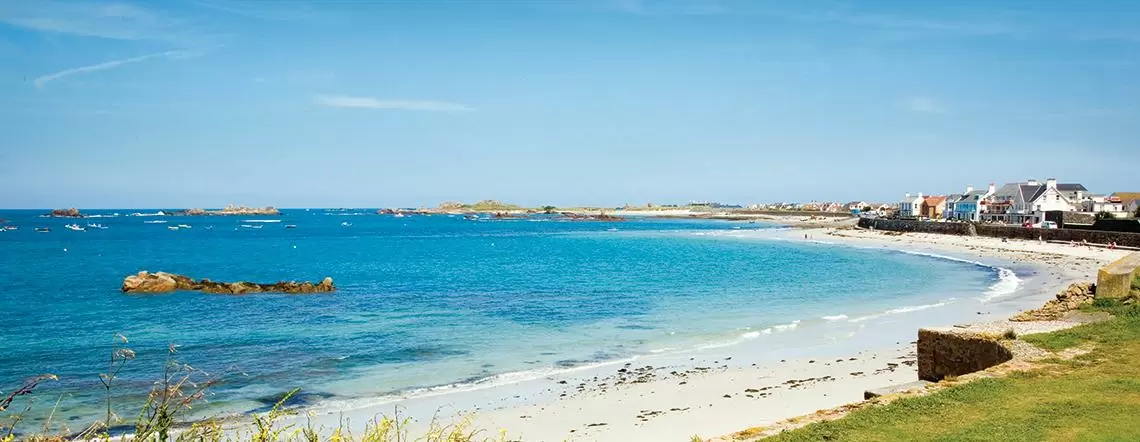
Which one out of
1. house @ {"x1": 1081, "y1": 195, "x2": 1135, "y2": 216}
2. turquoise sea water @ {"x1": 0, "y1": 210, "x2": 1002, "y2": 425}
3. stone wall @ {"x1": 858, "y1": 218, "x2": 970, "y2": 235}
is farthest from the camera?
house @ {"x1": 1081, "y1": 195, "x2": 1135, "y2": 216}

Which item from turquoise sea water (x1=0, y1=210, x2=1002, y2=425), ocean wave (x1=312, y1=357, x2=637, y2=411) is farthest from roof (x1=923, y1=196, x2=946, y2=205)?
ocean wave (x1=312, y1=357, x2=637, y2=411)

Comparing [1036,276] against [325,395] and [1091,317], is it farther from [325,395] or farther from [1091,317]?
[325,395]

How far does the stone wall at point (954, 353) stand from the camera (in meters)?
13.5

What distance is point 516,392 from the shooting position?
17.2 metres

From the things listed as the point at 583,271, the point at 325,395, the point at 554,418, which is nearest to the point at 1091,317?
the point at 554,418

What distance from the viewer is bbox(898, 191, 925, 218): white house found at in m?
129

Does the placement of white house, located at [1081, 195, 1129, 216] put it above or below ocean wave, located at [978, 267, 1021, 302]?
above

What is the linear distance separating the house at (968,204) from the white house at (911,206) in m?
13.5

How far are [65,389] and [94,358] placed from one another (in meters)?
4.69

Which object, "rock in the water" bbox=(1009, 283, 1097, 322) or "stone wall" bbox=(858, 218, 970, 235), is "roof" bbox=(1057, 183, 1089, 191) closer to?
"stone wall" bbox=(858, 218, 970, 235)

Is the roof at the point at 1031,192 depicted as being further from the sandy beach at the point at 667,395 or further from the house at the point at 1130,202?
the sandy beach at the point at 667,395

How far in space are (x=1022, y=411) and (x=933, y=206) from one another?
130 meters

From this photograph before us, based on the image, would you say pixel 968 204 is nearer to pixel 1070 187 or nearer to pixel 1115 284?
pixel 1070 187

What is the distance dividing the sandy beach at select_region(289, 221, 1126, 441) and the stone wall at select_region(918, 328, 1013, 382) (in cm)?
157
